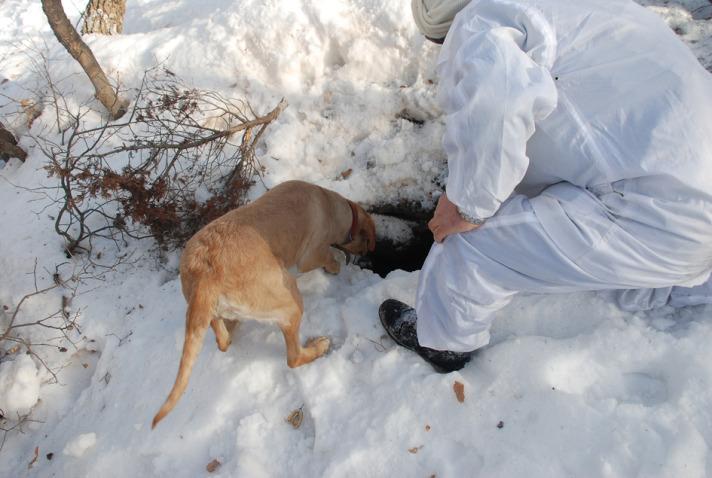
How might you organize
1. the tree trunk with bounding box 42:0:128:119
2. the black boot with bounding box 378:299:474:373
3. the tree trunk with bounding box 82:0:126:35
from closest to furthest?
the black boot with bounding box 378:299:474:373, the tree trunk with bounding box 42:0:128:119, the tree trunk with bounding box 82:0:126:35

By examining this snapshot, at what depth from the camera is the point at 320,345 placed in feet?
8.18

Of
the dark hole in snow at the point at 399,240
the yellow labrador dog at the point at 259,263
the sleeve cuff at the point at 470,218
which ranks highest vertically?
the sleeve cuff at the point at 470,218

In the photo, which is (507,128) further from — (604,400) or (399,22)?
(399,22)

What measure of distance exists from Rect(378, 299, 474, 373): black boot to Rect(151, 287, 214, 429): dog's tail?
1033 millimetres

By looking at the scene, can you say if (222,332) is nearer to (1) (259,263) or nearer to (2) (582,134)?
(1) (259,263)

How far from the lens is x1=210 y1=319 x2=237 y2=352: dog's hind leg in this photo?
234 centimetres

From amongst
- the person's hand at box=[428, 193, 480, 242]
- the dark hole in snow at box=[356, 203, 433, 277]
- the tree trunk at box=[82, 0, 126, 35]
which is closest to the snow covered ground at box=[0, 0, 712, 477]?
the dark hole in snow at box=[356, 203, 433, 277]

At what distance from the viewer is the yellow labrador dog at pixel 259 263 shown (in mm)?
1945

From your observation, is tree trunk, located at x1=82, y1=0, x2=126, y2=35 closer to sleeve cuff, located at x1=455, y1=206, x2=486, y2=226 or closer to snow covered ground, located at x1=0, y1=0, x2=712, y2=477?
snow covered ground, located at x1=0, y1=0, x2=712, y2=477

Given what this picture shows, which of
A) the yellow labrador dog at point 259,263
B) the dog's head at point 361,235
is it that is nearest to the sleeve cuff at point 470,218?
the yellow labrador dog at point 259,263

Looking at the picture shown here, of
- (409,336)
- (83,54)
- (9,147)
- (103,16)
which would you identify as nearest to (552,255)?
(409,336)

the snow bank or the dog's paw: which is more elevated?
the dog's paw

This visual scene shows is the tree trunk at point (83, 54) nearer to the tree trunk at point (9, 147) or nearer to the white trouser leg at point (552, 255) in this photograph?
the tree trunk at point (9, 147)

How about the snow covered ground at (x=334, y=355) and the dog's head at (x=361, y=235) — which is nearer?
the snow covered ground at (x=334, y=355)
